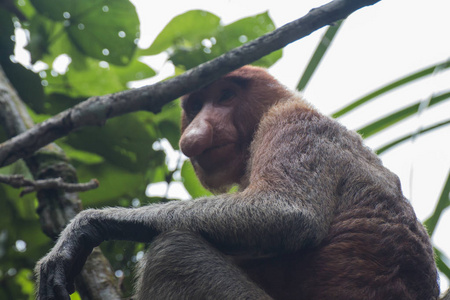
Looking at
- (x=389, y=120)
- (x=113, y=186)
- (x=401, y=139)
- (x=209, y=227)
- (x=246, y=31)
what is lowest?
(x=113, y=186)

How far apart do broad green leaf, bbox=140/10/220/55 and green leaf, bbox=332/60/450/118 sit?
2.03m

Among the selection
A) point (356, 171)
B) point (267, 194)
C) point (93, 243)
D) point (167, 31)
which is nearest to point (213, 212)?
point (267, 194)

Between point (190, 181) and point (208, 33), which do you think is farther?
point (208, 33)

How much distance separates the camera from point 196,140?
448 cm

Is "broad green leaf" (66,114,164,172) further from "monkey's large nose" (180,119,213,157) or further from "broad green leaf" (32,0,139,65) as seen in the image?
"monkey's large nose" (180,119,213,157)

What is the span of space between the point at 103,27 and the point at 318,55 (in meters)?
2.67

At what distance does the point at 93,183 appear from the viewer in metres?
4.52

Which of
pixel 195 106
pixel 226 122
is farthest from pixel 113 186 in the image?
pixel 226 122

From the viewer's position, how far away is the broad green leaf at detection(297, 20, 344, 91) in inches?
178

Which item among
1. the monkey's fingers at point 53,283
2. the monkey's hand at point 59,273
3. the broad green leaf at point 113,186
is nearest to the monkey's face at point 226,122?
the broad green leaf at point 113,186

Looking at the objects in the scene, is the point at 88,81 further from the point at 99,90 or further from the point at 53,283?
the point at 53,283

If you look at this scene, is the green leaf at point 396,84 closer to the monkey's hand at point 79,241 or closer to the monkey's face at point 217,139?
the monkey's face at point 217,139

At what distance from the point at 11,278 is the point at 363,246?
4.01m

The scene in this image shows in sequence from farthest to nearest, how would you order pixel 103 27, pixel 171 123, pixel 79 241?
pixel 103 27 < pixel 171 123 < pixel 79 241
